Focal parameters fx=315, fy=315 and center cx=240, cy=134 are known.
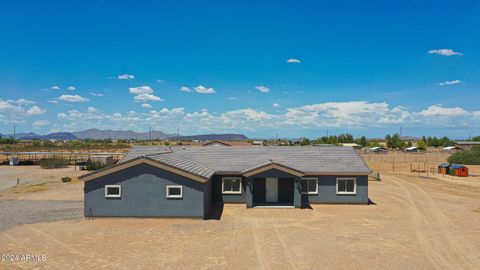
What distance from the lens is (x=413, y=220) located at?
19812mm

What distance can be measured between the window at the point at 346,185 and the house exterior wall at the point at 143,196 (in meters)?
11.1

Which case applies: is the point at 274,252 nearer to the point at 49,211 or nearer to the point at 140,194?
the point at 140,194

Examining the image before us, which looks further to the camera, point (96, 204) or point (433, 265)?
point (96, 204)

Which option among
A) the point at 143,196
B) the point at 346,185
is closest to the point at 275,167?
the point at 346,185

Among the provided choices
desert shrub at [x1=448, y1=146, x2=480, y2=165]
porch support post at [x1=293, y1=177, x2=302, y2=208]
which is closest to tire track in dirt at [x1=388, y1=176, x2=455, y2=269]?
porch support post at [x1=293, y1=177, x2=302, y2=208]

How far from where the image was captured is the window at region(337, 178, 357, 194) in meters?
24.7

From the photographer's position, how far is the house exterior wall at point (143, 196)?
19.8 meters

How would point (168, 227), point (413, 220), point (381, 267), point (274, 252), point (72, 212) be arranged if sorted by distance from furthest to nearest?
point (72, 212) < point (413, 220) < point (168, 227) < point (274, 252) < point (381, 267)

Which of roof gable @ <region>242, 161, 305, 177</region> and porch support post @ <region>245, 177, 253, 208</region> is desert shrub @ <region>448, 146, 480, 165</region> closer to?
roof gable @ <region>242, 161, 305, 177</region>

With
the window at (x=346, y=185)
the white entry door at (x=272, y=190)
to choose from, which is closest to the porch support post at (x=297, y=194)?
the white entry door at (x=272, y=190)

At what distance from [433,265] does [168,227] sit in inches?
514

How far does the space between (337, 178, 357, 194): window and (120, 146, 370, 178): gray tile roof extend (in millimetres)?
783

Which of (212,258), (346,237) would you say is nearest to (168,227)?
(212,258)

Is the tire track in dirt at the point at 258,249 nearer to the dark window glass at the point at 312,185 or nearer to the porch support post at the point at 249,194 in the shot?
the porch support post at the point at 249,194
